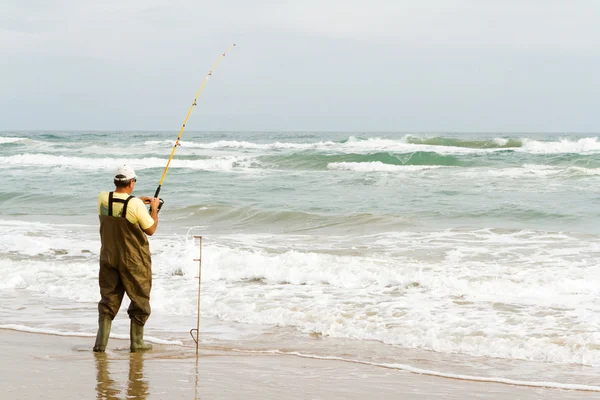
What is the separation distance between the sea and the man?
1.37 feet

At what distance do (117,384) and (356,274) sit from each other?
4.06m

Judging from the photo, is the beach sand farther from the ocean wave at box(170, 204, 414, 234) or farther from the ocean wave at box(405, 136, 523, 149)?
the ocean wave at box(405, 136, 523, 149)

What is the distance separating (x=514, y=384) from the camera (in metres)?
4.45

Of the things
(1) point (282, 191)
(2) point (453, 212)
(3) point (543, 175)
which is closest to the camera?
(2) point (453, 212)

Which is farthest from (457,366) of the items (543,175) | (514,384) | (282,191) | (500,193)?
(543,175)

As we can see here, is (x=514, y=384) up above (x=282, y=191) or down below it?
below

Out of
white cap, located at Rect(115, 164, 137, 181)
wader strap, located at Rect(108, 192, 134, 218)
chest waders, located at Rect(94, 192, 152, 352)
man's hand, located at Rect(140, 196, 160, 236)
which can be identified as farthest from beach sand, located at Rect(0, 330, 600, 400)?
white cap, located at Rect(115, 164, 137, 181)

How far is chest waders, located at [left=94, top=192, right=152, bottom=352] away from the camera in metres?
4.73

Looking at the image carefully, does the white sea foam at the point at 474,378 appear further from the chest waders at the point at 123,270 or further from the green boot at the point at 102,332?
the green boot at the point at 102,332

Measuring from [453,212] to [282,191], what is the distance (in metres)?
6.24

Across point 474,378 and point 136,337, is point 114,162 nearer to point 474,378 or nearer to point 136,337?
point 136,337

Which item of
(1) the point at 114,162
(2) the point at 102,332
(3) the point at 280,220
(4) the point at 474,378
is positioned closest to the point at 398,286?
(4) the point at 474,378

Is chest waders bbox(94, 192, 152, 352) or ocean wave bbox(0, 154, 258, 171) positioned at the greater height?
ocean wave bbox(0, 154, 258, 171)

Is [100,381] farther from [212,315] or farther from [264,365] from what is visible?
[212,315]
